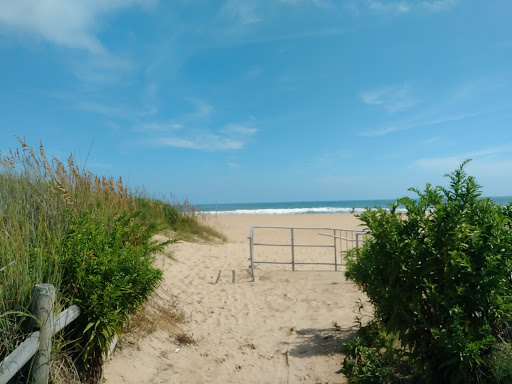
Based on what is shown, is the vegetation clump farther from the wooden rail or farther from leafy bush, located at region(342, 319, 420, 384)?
leafy bush, located at region(342, 319, 420, 384)

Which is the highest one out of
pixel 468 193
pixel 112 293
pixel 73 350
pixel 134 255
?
pixel 468 193

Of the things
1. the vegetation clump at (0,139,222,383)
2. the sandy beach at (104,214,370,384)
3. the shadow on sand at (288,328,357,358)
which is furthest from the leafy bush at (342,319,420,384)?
the vegetation clump at (0,139,222,383)

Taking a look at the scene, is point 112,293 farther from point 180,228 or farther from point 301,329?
point 180,228

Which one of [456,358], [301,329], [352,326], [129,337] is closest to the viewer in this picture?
[456,358]

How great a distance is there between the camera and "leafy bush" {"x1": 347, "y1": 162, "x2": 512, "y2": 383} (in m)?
3.10

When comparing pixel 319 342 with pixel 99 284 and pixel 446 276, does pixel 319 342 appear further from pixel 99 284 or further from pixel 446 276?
pixel 99 284

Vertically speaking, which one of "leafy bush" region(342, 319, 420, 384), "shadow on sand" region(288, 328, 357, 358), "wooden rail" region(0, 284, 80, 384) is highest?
"wooden rail" region(0, 284, 80, 384)

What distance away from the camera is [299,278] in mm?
8797

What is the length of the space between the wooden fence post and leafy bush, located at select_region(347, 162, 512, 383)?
2.67 m

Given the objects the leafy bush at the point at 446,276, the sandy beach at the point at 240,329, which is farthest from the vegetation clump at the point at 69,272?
the leafy bush at the point at 446,276

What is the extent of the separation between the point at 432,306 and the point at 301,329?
9.75 ft

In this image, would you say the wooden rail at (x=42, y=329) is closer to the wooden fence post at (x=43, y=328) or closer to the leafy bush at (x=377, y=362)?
the wooden fence post at (x=43, y=328)

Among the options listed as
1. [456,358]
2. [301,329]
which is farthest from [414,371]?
[301,329]

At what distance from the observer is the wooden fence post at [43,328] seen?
2861mm
